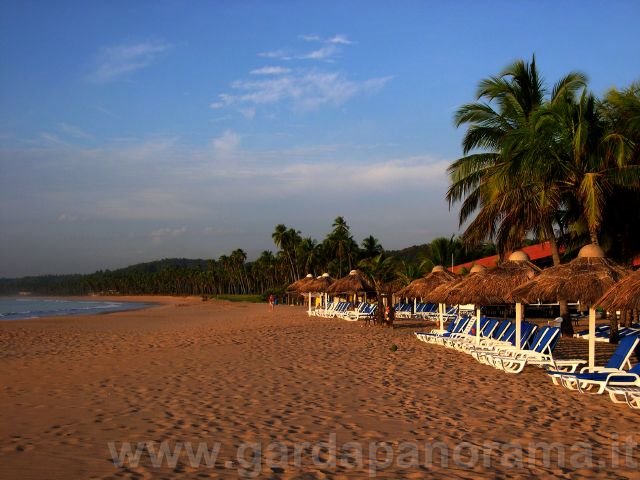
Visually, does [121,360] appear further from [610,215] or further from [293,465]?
[610,215]

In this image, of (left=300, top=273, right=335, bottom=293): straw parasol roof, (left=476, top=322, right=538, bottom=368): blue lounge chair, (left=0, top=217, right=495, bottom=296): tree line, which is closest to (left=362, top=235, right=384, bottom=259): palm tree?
(left=0, top=217, right=495, bottom=296): tree line

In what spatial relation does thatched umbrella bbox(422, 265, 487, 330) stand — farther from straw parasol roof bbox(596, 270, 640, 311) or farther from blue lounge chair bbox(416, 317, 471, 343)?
straw parasol roof bbox(596, 270, 640, 311)

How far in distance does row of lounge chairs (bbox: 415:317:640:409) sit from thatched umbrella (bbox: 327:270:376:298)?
11463mm

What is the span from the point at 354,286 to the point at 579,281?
18.1 m

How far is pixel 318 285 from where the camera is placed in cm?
3130

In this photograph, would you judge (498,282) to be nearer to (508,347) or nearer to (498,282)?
(498,282)

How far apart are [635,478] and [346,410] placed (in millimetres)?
3200

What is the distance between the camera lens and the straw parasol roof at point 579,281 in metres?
9.21

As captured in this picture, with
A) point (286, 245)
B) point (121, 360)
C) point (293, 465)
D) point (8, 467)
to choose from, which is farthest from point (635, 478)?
point (286, 245)

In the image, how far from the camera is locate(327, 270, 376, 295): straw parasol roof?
27.2 metres

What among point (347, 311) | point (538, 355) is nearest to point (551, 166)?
point (538, 355)

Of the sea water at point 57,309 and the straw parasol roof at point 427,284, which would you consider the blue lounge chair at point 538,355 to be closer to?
the straw parasol roof at point 427,284

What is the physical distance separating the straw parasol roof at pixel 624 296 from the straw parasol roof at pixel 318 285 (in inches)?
880

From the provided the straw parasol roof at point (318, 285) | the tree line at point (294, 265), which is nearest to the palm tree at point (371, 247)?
the tree line at point (294, 265)
